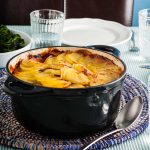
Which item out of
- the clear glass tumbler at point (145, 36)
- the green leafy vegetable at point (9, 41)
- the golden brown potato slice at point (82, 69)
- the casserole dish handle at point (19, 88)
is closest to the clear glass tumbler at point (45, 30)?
the green leafy vegetable at point (9, 41)

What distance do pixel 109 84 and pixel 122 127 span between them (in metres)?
0.11

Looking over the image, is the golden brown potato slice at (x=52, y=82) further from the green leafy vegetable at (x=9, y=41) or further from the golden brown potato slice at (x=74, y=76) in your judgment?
the green leafy vegetable at (x=9, y=41)

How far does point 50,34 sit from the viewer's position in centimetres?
123

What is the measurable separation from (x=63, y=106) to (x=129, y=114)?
0.18m

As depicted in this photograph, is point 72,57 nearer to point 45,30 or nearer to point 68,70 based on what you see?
point 68,70

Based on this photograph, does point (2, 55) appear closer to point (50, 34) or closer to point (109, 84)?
point (50, 34)

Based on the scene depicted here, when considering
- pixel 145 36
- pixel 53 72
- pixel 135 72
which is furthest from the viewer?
pixel 145 36

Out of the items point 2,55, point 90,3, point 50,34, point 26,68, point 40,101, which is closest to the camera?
point 40,101

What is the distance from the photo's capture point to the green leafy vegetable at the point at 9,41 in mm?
1114

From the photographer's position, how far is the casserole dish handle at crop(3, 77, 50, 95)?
69 cm

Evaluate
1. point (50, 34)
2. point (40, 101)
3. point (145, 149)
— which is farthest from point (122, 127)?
point (50, 34)

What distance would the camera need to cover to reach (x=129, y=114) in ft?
2.70

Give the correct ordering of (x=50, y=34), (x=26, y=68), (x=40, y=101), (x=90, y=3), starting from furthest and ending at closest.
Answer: (x=90, y=3) → (x=50, y=34) → (x=26, y=68) → (x=40, y=101)

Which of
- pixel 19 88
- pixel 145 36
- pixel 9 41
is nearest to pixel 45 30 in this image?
pixel 9 41
